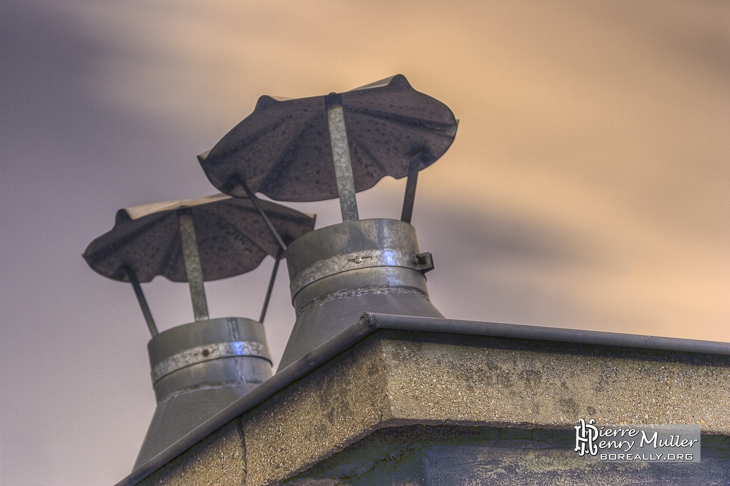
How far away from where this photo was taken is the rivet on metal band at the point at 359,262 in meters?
2.77

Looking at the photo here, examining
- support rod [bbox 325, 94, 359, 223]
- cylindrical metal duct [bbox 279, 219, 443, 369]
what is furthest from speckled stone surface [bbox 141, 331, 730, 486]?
support rod [bbox 325, 94, 359, 223]

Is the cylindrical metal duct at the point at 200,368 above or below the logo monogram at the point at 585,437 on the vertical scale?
above

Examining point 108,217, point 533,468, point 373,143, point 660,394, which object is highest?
point 108,217

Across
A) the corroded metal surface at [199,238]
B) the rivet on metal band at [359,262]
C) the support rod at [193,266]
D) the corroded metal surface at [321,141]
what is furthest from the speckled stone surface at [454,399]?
the corroded metal surface at [199,238]

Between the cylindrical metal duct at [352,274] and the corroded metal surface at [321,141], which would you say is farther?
the corroded metal surface at [321,141]

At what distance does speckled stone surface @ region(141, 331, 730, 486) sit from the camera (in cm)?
189

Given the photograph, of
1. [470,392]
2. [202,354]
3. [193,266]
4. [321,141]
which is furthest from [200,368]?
[470,392]

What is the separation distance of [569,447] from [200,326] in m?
1.90

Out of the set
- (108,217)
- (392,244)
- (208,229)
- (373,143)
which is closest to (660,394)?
(392,244)

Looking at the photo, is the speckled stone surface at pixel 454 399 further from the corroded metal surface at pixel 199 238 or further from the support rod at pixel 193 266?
the corroded metal surface at pixel 199 238

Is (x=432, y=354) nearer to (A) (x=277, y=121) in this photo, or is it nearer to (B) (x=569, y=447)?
(B) (x=569, y=447)

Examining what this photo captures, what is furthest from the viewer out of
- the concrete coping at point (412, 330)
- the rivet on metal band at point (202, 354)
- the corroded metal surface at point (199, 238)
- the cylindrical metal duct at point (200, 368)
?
the corroded metal surface at point (199, 238)

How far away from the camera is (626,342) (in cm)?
216

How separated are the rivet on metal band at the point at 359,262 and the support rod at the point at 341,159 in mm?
165
